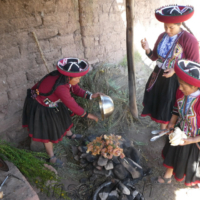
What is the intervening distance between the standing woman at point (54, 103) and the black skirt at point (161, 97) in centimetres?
93

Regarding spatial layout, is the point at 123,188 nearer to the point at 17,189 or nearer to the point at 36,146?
the point at 17,189

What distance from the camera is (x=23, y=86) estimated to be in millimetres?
3316

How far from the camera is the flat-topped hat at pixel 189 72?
5.94 ft

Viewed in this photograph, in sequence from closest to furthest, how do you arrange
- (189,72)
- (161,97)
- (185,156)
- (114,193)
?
1. (189,72)
2. (185,156)
3. (114,193)
4. (161,97)

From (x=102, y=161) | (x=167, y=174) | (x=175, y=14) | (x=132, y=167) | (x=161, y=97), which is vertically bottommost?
(x=167, y=174)

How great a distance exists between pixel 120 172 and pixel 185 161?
0.85m

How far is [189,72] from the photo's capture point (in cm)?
185

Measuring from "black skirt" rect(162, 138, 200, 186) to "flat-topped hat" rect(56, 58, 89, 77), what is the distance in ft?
4.52

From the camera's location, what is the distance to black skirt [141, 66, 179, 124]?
3.00 metres

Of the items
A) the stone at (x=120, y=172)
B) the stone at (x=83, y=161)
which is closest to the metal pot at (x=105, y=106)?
the stone at (x=120, y=172)

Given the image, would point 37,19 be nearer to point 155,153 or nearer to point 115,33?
point 115,33

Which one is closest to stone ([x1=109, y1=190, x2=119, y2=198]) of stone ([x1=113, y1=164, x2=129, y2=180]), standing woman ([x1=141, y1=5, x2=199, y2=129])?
stone ([x1=113, y1=164, x2=129, y2=180])

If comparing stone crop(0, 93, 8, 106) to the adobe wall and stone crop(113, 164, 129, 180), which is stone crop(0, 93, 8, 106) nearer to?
the adobe wall

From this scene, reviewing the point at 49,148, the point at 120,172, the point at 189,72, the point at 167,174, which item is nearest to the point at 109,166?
the point at 120,172
